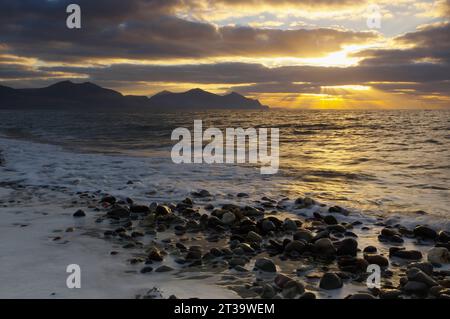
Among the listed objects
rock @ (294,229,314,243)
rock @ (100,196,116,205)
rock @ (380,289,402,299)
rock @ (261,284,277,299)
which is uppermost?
rock @ (100,196,116,205)

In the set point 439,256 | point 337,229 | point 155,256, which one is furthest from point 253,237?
point 439,256

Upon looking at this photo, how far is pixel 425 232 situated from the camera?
7457 mm

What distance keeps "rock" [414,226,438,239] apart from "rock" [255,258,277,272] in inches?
132

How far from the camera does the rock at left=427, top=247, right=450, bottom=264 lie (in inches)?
240

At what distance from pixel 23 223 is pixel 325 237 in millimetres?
5714

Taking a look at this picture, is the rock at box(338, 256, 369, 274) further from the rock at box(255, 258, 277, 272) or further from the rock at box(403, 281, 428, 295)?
the rock at box(255, 258, 277, 272)

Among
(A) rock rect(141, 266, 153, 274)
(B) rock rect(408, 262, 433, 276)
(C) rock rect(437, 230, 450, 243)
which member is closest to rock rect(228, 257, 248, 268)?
(A) rock rect(141, 266, 153, 274)

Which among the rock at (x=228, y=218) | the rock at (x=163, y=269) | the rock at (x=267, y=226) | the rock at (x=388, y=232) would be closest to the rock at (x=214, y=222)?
Result: the rock at (x=228, y=218)

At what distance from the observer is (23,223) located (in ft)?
25.7

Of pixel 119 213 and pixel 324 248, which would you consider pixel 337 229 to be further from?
pixel 119 213

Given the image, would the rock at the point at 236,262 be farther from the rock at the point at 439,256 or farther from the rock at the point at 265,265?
the rock at the point at 439,256

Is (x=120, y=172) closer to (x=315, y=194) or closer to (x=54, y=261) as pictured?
(x=315, y=194)

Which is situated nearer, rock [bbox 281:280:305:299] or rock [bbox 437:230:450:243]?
rock [bbox 281:280:305:299]
